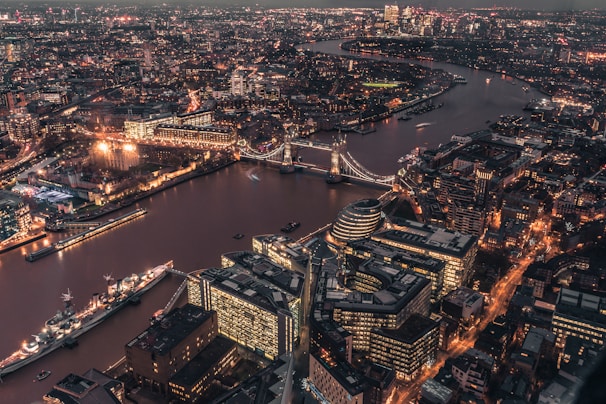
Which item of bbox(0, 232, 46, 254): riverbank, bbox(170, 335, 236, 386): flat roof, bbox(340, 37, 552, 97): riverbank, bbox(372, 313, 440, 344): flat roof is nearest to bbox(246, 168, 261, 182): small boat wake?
bbox(0, 232, 46, 254): riverbank

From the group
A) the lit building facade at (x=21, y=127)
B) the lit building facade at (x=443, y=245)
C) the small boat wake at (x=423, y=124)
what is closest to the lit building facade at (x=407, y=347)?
the lit building facade at (x=443, y=245)

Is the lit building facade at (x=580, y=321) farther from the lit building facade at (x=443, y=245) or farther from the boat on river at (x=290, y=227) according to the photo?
the boat on river at (x=290, y=227)

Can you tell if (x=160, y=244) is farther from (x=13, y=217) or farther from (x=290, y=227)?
(x=13, y=217)

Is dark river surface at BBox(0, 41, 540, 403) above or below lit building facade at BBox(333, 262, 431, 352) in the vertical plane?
below

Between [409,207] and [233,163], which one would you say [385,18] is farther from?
[409,207]

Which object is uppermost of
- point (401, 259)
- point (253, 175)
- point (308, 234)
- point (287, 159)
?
point (401, 259)

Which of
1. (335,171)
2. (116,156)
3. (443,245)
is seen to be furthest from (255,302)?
(116,156)

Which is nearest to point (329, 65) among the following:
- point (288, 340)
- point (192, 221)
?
point (192, 221)

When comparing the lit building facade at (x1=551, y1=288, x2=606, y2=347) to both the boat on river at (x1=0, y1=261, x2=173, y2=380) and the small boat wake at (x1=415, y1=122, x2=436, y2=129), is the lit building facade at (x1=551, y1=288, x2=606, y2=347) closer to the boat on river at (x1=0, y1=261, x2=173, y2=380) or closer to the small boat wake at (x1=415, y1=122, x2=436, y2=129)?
the boat on river at (x1=0, y1=261, x2=173, y2=380)
